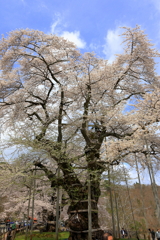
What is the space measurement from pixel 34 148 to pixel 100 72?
532 cm

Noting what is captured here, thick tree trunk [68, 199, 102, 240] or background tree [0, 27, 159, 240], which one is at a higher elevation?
background tree [0, 27, 159, 240]

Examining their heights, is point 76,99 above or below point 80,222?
above

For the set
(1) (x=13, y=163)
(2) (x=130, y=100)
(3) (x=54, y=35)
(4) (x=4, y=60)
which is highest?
(3) (x=54, y=35)

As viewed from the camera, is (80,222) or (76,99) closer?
(80,222)

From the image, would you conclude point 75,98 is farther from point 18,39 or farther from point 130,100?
point 18,39

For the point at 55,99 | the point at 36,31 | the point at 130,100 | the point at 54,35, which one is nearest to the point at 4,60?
the point at 36,31

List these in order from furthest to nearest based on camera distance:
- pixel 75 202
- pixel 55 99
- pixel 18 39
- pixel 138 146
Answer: pixel 55 99
pixel 18 39
pixel 75 202
pixel 138 146

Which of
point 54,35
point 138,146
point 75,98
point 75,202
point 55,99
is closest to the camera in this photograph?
point 138,146

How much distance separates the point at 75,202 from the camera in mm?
8242

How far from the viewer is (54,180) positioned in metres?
8.52

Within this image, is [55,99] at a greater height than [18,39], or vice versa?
[18,39]

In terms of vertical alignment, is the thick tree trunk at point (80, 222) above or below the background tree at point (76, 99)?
below

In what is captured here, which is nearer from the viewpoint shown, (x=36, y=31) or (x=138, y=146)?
(x=138, y=146)

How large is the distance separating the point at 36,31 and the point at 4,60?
2.35 metres
